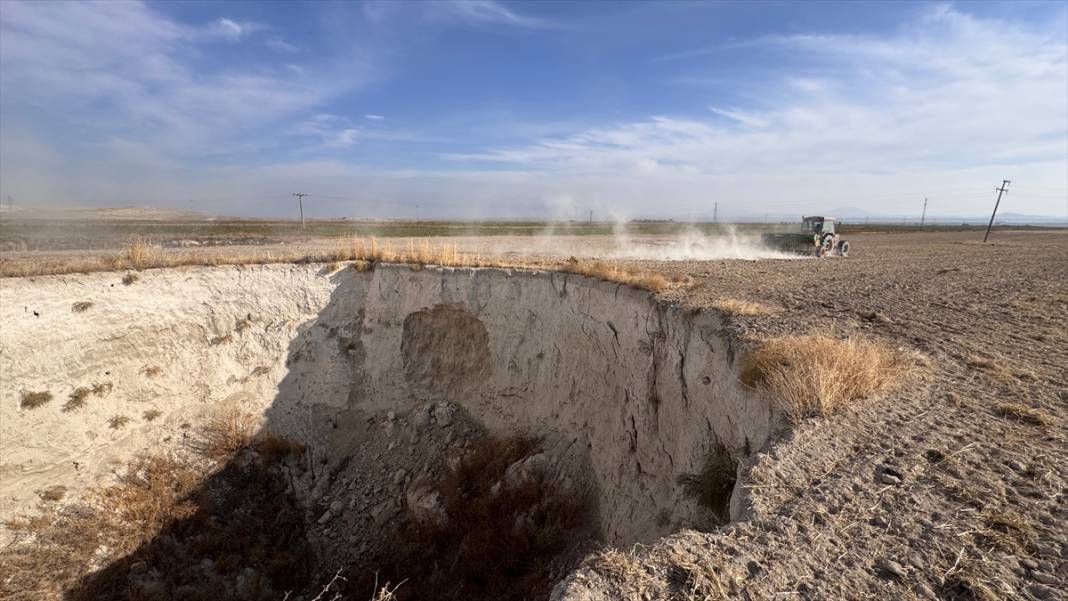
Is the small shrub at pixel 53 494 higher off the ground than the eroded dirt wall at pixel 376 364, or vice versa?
the eroded dirt wall at pixel 376 364

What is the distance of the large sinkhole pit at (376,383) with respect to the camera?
29.2 feet

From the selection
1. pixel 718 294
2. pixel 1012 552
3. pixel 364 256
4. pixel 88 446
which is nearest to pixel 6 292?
pixel 88 446

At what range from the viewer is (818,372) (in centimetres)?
515

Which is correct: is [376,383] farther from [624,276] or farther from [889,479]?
[889,479]

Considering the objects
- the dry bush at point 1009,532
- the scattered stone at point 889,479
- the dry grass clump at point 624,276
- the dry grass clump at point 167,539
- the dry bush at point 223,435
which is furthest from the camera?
the dry bush at point 223,435

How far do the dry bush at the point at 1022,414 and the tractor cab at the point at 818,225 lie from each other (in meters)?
21.8

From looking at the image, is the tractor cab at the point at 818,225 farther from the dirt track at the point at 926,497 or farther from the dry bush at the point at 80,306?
the dry bush at the point at 80,306

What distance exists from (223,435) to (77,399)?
120 inches

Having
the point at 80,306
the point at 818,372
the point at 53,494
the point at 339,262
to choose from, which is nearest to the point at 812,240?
the point at 339,262

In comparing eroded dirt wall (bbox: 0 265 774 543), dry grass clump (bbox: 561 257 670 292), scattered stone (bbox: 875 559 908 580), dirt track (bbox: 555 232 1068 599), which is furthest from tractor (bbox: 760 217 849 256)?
scattered stone (bbox: 875 559 908 580)

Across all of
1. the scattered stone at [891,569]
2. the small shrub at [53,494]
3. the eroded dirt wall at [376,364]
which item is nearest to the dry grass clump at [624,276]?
the eroded dirt wall at [376,364]

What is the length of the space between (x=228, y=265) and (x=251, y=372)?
10.0 ft

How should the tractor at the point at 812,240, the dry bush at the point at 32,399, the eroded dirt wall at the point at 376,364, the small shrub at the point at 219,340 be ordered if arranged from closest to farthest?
the eroded dirt wall at the point at 376,364 < the dry bush at the point at 32,399 < the small shrub at the point at 219,340 < the tractor at the point at 812,240

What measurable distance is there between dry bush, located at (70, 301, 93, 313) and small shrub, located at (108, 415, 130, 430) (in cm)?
258
